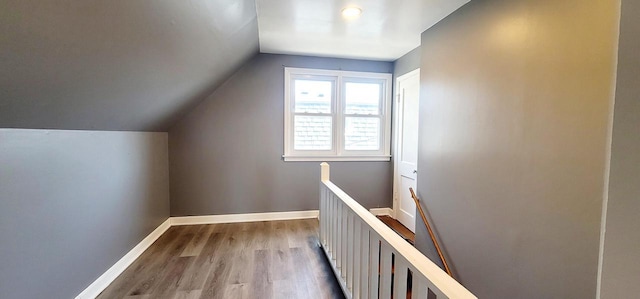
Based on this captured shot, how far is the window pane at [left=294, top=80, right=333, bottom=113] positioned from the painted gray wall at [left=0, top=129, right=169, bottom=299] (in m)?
1.91

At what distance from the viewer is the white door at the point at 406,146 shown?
3.37m

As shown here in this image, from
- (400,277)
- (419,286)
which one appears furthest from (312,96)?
(419,286)

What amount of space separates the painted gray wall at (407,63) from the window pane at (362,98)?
13.4 inches

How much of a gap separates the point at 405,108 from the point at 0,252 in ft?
11.9

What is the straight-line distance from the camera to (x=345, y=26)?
2629mm

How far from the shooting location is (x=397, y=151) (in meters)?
3.83

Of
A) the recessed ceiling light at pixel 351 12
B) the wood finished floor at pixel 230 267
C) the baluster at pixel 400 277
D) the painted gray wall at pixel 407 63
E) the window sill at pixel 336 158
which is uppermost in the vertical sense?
the recessed ceiling light at pixel 351 12

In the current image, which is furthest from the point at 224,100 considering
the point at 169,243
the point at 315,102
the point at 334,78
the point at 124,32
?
Answer: the point at 124,32

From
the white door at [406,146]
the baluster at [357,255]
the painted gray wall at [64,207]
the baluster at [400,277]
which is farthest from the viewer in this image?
the white door at [406,146]

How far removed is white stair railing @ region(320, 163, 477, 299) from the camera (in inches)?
38.1

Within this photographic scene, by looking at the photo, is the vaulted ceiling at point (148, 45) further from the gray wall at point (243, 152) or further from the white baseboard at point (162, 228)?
the white baseboard at point (162, 228)

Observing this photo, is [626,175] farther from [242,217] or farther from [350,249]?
[242,217]

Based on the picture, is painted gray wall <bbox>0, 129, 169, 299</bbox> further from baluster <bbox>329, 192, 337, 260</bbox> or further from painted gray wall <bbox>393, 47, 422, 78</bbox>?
painted gray wall <bbox>393, 47, 422, 78</bbox>

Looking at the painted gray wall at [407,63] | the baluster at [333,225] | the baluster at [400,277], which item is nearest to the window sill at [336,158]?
the painted gray wall at [407,63]
